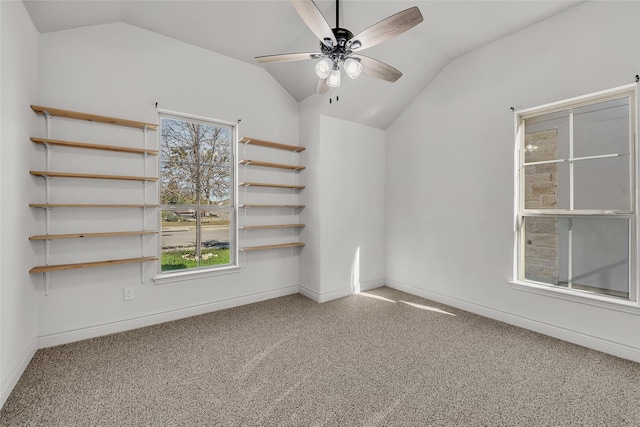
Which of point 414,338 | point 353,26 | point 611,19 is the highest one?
point 353,26

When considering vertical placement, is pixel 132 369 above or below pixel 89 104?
below

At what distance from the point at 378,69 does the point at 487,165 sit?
1761mm

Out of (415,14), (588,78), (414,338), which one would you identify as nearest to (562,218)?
(588,78)

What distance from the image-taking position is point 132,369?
2.15 meters

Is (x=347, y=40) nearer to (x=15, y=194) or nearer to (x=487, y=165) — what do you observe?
(x=487, y=165)

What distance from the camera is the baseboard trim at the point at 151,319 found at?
250 cm

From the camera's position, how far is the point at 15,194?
2018mm

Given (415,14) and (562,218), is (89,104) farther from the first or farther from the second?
(562,218)

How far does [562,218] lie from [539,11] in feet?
6.38

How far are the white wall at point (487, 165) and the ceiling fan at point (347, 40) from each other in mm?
1480

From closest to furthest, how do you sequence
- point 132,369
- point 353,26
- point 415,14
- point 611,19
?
point 415,14 → point 132,369 → point 611,19 → point 353,26

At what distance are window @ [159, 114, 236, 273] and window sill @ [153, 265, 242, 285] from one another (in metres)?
0.11

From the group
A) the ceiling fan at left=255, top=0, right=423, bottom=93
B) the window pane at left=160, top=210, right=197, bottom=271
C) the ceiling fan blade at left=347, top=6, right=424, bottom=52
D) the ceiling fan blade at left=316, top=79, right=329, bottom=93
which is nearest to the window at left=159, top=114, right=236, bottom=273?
the window pane at left=160, top=210, right=197, bottom=271

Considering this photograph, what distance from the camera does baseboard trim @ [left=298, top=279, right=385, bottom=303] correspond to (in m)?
3.71
